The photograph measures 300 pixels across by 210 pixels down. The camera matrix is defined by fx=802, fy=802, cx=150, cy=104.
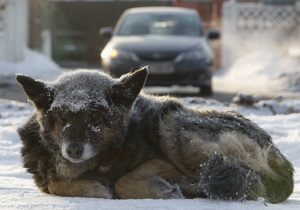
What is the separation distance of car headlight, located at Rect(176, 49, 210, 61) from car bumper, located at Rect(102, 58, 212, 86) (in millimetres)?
94

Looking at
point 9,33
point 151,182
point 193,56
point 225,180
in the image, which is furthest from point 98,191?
point 9,33

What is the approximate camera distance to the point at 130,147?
17.8 feet

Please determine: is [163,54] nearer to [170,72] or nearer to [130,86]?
[170,72]

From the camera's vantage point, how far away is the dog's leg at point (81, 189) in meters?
5.28

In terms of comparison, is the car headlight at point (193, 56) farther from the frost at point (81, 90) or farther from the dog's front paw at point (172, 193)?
the dog's front paw at point (172, 193)

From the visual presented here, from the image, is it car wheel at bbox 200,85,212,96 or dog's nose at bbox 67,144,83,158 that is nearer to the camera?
dog's nose at bbox 67,144,83,158

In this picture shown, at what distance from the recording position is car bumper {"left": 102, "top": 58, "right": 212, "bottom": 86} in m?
15.0

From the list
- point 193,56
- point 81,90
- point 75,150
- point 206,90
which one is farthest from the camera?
point 206,90

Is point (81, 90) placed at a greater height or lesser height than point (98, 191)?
greater

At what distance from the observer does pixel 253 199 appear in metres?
5.07

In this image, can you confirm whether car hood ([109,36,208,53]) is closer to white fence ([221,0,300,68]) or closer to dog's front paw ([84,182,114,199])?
dog's front paw ([84,182,114,199])

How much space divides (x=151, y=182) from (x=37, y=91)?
38.0 inches

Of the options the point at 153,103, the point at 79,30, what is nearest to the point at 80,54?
the point at 79,30

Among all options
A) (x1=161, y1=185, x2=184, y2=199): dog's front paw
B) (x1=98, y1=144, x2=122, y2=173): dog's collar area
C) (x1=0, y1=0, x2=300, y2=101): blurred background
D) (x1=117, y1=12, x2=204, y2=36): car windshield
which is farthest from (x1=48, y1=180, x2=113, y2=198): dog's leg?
(x1=0, y1=0, x2=300, y2=101): blurred background
